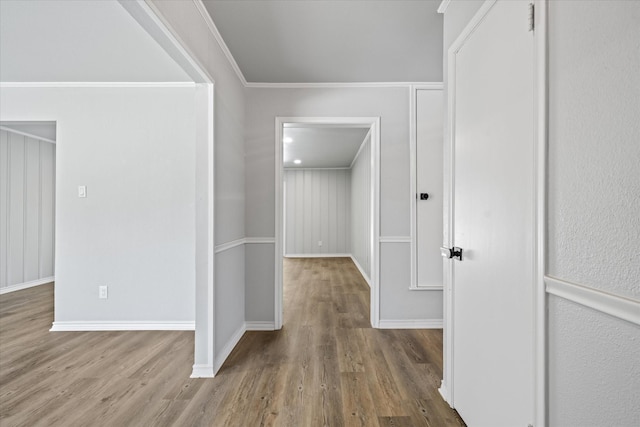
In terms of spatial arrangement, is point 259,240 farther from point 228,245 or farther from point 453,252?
point 453,252

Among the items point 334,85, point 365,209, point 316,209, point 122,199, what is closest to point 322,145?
point 365,209

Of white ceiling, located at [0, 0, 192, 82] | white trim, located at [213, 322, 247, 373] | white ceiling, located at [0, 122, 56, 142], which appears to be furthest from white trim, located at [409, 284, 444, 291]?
white ceiling, located at [0, 122, 56, 142]

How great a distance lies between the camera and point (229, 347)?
2334 mm

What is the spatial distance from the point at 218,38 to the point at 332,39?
33.8 inches

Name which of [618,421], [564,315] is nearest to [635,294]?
[564,315]

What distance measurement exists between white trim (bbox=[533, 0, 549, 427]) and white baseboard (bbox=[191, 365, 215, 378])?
6.07ft

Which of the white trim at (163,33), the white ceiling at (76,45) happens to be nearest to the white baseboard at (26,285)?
the white ceiling at (76,45)

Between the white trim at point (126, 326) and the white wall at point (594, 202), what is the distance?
112 inches

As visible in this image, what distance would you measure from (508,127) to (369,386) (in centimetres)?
171

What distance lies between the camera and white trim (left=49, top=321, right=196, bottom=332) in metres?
2.77

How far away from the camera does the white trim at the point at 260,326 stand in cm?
282

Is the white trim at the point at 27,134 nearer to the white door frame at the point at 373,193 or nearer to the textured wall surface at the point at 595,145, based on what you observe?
the white door frame at the point at 373,193

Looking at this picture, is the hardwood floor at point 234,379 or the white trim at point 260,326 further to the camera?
the white trim at point 260,326

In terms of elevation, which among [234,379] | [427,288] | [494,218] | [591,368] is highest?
[494,218]
